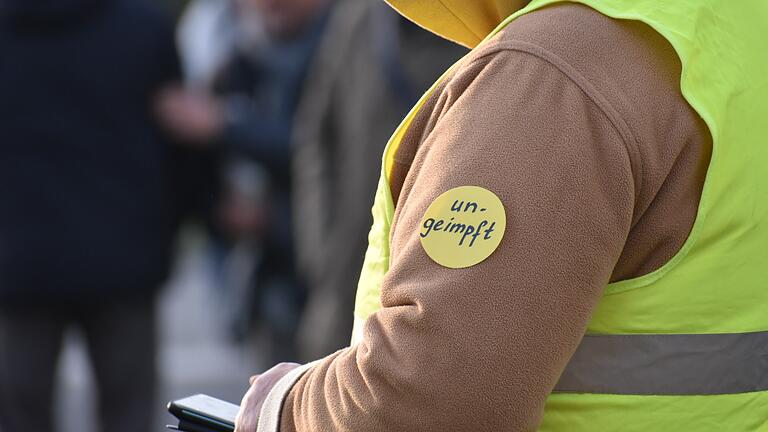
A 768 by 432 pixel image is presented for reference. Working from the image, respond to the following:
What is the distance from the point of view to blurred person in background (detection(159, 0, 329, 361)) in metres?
5.06

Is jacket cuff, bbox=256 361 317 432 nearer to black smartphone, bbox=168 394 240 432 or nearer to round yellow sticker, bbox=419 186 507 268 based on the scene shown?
black smartphone, bbox=168 394 240 432

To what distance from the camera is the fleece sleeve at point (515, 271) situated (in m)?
1.45

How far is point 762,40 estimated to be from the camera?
1678mm

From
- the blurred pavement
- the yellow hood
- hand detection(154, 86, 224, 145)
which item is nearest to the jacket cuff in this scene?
the yellow hood

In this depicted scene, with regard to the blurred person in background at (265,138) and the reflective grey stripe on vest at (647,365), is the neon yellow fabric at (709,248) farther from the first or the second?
the blurred person in background at (265,138)

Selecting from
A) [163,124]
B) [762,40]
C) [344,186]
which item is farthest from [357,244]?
[762,40]

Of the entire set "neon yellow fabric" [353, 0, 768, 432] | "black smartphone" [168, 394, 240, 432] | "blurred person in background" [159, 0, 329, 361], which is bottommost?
"blurred person in background" [159, 0, 329, 361]

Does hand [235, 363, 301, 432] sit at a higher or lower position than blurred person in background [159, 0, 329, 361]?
higher

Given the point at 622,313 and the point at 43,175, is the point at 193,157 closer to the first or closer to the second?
the point at 43,175

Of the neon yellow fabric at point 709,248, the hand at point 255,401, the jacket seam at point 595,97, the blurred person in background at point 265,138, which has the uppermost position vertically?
the jacket seam at point 595,97

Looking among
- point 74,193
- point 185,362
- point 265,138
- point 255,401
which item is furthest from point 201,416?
point 185,362

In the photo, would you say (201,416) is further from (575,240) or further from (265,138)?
(265,138)

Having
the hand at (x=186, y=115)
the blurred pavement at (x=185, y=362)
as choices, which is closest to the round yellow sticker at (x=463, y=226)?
the hand at (x=186, y=115)

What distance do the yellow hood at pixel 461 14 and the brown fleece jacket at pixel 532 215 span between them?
5.6 inches
